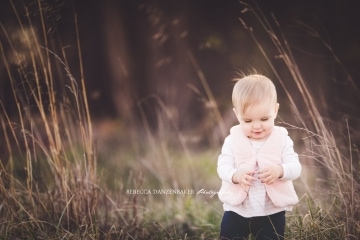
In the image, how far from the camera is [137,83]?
910 cm

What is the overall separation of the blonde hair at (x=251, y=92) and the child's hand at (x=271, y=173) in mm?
267

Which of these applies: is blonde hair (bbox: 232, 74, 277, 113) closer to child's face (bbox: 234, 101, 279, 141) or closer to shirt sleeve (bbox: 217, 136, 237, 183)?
child's face (bbox: 234, 101, 279, 141)

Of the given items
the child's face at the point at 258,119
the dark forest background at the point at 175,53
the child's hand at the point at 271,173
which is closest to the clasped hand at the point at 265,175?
the child's hand at the point at 271,173

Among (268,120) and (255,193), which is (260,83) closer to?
(268,120)

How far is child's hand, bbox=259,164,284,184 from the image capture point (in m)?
2.18

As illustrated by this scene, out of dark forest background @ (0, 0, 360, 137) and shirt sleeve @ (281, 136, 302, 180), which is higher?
shirt sleeve @ (281, 136, 302, 180)

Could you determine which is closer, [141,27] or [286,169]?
[286,169]

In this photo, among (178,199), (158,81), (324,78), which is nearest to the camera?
(178,199)

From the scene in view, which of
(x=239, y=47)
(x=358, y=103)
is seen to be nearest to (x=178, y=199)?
(x=358, y=103)

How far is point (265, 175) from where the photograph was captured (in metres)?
2.19

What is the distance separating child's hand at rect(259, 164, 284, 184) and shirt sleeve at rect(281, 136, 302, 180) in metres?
0.03

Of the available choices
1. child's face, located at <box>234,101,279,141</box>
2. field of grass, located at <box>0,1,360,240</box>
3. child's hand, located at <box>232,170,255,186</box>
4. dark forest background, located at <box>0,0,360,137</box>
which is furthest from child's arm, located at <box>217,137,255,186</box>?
dark forest background, located at <box>0,0,360,137</box>

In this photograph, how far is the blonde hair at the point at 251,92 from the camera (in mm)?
2232

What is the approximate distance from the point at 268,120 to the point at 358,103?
137 inches
